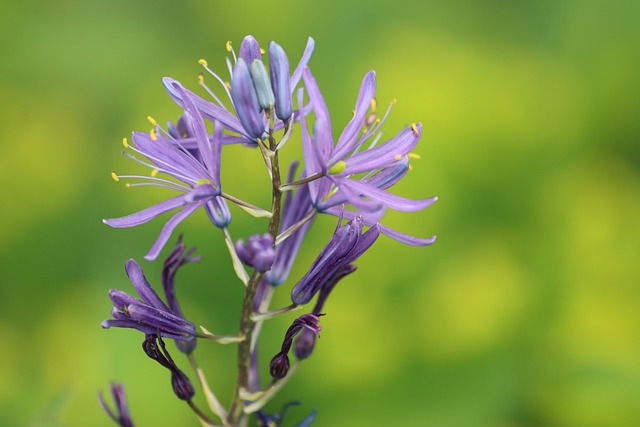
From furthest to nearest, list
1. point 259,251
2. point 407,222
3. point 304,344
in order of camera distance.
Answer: point 407,222
point 304,344
point 259,251

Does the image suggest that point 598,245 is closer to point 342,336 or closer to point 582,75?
point 582,75

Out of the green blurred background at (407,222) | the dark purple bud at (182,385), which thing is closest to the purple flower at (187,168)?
the dark purple bud at (182,385)

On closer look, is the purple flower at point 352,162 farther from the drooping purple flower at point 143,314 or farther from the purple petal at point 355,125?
the drooping purple flower at point 143,314

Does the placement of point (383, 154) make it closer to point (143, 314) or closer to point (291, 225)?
point (291, 225)

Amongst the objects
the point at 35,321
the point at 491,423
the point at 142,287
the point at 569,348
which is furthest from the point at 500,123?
the point at 142,287

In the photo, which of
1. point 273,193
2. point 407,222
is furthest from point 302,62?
point 407,222

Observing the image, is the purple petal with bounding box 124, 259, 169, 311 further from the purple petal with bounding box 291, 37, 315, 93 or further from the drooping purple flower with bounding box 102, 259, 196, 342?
the purple petal with bounding box 291, 37, 315, 93

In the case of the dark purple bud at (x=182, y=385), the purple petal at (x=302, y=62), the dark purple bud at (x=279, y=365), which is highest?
the purple petal at (x=302, y=62)
